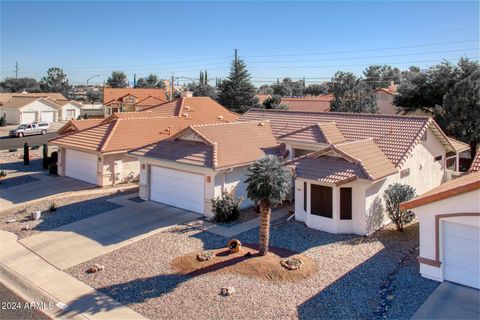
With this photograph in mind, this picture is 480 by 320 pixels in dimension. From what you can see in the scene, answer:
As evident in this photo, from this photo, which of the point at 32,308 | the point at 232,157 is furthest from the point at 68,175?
the point at 32,308

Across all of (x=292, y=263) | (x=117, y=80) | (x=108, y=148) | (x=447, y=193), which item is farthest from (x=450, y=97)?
(x=117, y=80)

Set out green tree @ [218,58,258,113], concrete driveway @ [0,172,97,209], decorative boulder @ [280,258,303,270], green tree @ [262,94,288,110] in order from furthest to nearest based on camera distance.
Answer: green tree @ [218,58,258,113]
green tree @ [262,94,288,110]
concrete driveway @ [0,172,97,209]
decorative boulder @ [280,258,303,270]

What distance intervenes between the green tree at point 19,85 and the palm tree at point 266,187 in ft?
417

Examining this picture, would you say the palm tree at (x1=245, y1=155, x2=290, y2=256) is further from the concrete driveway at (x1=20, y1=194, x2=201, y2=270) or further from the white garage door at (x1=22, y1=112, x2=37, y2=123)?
the white garage door at (x1=22, y1=112, x2=37, y2=123)

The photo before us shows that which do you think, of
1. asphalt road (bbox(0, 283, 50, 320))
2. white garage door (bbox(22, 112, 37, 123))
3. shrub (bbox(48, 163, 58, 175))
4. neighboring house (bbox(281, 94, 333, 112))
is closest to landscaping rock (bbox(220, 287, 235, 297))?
asphalt road (bbox(0, 283, 50, 320))

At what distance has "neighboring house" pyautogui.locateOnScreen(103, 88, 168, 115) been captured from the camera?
66.9m

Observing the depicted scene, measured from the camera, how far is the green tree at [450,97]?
3197 centimetres

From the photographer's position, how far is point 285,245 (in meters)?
16.4

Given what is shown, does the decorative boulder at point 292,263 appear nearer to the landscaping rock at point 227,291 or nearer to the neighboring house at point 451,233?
the landscaping rock at point 227,291

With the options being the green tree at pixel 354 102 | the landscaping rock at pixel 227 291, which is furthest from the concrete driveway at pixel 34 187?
the green tree at pixel 354 102

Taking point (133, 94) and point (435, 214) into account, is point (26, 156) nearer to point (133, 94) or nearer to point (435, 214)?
point (435, 214)

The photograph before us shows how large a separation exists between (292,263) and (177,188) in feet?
31.7

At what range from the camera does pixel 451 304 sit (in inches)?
453

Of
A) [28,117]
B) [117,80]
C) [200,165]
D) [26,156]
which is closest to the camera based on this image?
[200,165]
